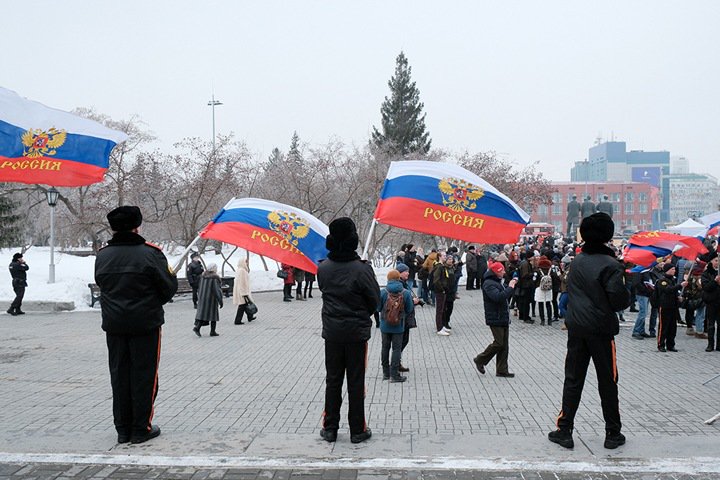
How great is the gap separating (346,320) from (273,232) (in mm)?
4476

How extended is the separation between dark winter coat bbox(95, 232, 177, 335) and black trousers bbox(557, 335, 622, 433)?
12.3ft

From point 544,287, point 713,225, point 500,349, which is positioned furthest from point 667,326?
point 713,225

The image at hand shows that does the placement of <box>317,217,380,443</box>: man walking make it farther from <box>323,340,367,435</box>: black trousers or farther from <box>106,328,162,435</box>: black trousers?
<box>106,328,162,435</box>: black trousers

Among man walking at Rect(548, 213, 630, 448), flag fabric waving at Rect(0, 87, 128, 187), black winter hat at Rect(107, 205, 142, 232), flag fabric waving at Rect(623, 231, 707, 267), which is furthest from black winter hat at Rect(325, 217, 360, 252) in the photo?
flag fabric waving at Rect(623, 231, 707, 267)

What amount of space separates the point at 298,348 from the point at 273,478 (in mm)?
6835

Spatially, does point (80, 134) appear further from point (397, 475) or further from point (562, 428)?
point (562, 428)

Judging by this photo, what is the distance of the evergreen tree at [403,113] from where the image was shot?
194 feet

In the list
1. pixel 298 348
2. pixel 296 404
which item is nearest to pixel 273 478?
pixel 296 404

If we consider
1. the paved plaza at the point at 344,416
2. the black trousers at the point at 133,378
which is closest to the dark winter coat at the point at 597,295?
the paved plaza at the point at 344,416

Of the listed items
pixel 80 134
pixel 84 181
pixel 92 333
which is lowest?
pixel 92 333

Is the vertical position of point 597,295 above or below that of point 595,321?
above

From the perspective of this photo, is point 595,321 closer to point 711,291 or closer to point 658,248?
point 711,291

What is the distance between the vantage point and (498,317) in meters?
9.28

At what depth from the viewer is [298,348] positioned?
472 inches
